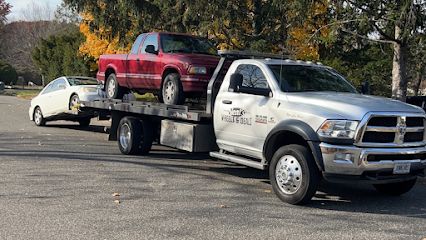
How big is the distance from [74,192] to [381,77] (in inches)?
658

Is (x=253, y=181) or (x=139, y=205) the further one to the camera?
(x=253, y=181)

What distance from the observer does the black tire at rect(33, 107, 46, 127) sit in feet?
58.1

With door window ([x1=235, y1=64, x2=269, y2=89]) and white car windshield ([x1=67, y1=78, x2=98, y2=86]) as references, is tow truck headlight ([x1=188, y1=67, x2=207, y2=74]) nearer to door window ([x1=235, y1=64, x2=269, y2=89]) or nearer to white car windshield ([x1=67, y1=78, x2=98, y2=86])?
door window ([x1=235, y1=64, x2=269, y2=89])

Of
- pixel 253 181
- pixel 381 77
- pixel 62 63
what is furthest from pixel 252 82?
pixel 62 63

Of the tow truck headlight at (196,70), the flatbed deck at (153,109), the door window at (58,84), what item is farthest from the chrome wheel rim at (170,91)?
the door window at (58,84)

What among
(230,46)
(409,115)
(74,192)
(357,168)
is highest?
(230,46)

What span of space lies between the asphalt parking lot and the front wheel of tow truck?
0.26m

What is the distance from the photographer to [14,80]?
217 feet

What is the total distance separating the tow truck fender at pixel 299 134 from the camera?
6.93 metres

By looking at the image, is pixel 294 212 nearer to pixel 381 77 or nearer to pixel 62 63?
pixel 381 77

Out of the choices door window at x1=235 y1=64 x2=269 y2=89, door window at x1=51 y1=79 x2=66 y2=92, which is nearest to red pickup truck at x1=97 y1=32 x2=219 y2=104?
door window at x1=235 y1=64 x2=269 y2=89

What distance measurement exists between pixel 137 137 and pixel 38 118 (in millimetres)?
8029

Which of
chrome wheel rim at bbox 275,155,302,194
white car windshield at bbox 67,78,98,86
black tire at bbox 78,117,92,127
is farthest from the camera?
black tire at bbox 78,117,92,127

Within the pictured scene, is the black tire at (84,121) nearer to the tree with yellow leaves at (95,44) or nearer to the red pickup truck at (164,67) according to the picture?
the tree with yellow leaves at (95,44)
